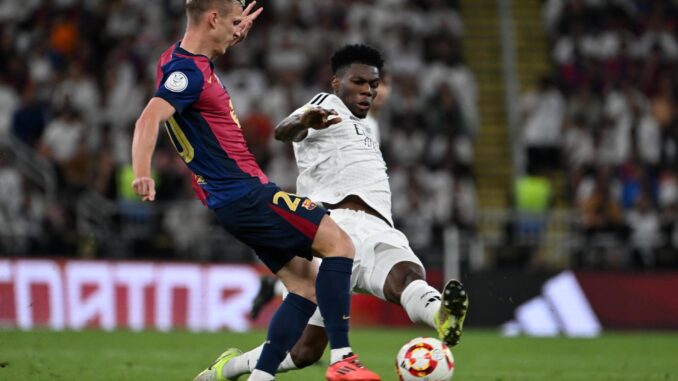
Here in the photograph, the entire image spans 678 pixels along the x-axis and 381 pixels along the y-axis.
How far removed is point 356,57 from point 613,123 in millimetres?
11742

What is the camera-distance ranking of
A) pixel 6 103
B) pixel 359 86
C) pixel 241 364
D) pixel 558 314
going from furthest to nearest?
pixel 6 103 → pixel 558 314 → pixel 359 86 → pixel 241 364

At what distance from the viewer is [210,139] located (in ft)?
22.0

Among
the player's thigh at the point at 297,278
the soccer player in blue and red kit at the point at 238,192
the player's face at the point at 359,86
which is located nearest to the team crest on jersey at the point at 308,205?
the soccer player in blue and red kit at the point at 238,192

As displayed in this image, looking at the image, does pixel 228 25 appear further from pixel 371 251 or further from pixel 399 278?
pixel 399 278

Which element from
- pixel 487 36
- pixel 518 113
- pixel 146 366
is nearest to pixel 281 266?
pixel 146 366

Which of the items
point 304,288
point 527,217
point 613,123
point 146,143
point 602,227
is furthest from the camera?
point 613,123

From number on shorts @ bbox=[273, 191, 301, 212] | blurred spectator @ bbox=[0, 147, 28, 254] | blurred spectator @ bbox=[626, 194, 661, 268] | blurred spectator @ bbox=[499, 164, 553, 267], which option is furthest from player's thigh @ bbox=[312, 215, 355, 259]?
blurred spectator @ bbox=[626, 194, 661, 268]

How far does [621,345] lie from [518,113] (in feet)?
26.3

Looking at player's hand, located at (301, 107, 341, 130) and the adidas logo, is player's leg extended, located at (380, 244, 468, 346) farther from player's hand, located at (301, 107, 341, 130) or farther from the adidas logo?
the adidas logo

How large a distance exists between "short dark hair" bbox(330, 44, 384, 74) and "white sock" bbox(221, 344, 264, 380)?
1.96 m

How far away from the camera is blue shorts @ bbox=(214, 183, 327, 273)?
21.9ft

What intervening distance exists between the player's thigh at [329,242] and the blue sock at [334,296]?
0.11ft

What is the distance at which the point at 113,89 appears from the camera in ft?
59.9

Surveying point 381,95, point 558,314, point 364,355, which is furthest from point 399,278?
point 558,314
